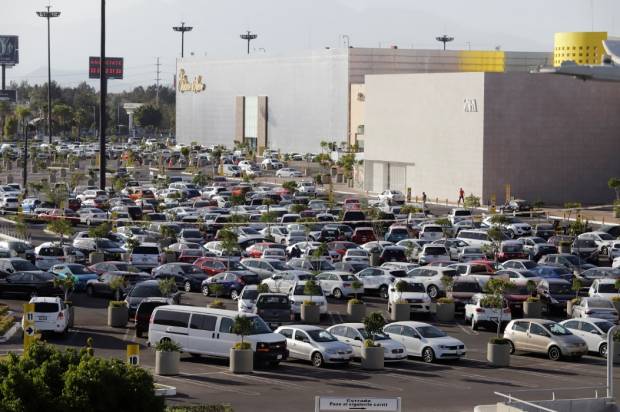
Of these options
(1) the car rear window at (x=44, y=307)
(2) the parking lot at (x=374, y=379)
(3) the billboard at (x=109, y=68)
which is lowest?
(2) the parking lot at (x=374, y=379)

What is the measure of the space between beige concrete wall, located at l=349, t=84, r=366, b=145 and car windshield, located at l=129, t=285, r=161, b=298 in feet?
268

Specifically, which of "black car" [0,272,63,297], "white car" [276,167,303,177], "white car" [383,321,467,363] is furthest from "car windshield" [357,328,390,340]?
"white car" [276,167,303,177]

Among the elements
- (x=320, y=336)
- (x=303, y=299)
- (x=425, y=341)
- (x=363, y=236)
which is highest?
(x=363, y=236)

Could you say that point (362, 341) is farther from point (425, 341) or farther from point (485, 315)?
point (485, 315)

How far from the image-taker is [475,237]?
198 feet

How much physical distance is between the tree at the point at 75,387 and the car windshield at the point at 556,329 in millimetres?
17370

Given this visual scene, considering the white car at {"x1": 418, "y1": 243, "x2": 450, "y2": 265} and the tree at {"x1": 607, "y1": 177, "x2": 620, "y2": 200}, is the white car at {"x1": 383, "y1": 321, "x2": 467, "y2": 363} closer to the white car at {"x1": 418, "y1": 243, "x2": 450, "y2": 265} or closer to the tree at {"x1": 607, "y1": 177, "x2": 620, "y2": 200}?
the white car at {"x1": 418, "y1": 243, "x2": 450, "y2": 265}

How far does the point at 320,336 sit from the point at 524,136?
53.2 metres

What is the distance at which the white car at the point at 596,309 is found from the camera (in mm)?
41656

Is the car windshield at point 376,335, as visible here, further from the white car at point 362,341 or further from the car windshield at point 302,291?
the car windshield at point 302,291

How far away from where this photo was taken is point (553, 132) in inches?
3374

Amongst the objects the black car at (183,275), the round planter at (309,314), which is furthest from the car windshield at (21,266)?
the round planter at (309,314)

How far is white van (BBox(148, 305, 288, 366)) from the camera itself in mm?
33375

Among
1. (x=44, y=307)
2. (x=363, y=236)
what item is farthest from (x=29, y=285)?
(x=363, y=236)
